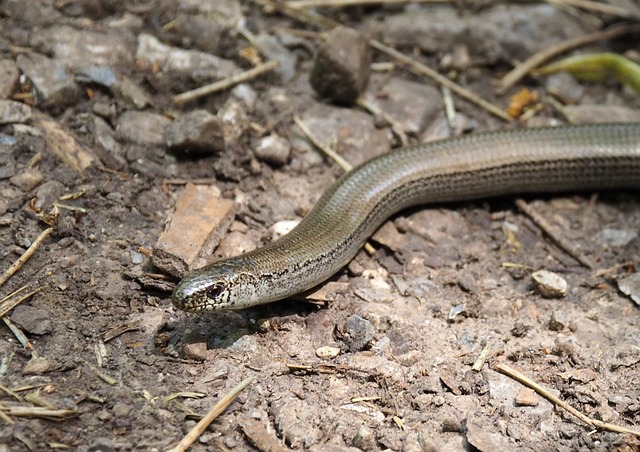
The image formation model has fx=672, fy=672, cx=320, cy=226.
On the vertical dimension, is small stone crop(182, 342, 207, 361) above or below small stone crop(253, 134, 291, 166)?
below

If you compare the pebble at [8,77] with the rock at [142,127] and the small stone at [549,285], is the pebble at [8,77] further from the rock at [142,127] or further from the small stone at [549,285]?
the small stone at [549,285]

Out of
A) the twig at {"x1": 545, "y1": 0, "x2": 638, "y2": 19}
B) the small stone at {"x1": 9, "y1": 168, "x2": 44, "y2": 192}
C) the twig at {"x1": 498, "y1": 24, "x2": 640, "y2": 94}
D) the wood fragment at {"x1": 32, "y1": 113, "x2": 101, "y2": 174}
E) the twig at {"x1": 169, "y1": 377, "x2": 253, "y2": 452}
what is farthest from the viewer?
the twig at {"x1": 545, "y1": 0, "x2": 638, "y2": 19}

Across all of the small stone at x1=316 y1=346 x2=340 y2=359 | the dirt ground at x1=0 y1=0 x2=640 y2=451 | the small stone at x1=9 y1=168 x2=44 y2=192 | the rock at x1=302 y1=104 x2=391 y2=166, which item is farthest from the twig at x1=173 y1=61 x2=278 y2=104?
the small stone at x1=316 y1=346 x2=340 y2=359

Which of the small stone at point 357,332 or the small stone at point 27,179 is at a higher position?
the small stone at point 27,179

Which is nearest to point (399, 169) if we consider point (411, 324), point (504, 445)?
point (411, 324)

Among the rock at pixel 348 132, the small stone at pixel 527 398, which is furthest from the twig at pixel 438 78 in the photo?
the small stone at pixel 527 398

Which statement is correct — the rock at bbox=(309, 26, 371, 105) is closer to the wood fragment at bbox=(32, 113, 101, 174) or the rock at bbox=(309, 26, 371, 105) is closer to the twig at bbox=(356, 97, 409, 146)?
the twig at bbox=(356, 97, 409, 146)

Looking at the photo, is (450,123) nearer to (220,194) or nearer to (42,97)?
(220,194)
